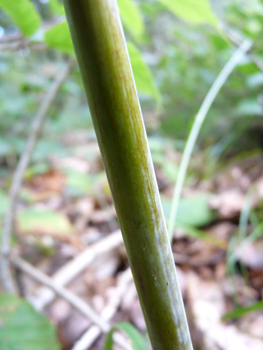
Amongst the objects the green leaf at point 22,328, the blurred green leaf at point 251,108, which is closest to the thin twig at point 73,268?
the green leaf at point 22,328

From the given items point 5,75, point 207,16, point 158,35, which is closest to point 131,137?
point 207,16

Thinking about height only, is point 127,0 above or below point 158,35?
below

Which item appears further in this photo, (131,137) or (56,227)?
(56,227)

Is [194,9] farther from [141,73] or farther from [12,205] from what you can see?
[12,205]

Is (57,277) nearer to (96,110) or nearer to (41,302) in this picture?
(41,302)

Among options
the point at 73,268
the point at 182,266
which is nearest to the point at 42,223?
the point at 73,268

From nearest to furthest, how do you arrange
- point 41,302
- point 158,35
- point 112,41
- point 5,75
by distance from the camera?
point 112,41 → point 41,302 → point 5,75 → point 158,35

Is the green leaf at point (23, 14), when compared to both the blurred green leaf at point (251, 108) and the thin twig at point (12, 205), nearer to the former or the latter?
the thin twig at point (12, 205)
